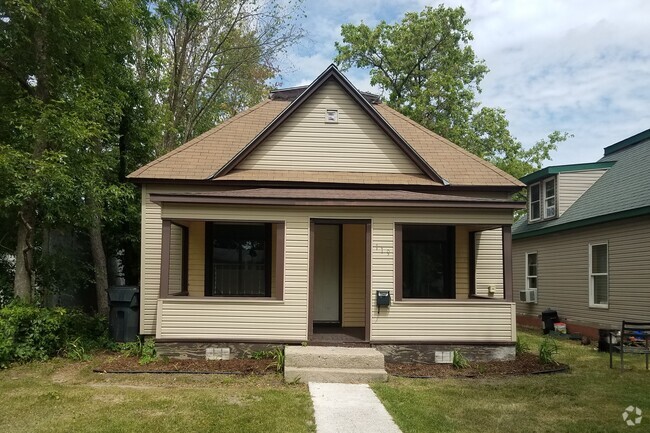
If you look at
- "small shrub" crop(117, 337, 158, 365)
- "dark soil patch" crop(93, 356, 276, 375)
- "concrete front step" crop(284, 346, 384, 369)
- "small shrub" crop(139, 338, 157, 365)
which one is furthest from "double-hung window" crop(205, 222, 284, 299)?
"concrete front step" crop(284, 346, 384, 369)

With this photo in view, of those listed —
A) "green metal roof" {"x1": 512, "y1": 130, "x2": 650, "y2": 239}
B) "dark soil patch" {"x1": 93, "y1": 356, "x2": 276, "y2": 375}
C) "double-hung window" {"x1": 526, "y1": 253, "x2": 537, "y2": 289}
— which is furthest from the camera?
"double-hung window" {"x1": 526, "y1": 253, "x2": 537, "y2": 289}

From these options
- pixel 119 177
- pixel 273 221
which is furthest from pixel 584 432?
pixel 119 177

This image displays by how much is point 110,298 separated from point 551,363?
8.27 m

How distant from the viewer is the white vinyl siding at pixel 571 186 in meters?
15.4

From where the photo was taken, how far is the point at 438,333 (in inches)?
360

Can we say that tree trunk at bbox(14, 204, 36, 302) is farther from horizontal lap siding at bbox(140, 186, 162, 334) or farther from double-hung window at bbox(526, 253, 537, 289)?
double-hung window at bbox(526, 253, 537, 289)

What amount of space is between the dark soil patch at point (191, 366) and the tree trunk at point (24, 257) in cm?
266

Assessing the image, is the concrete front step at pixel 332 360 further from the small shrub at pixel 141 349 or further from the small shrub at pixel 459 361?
the small shrub at pixel 141 349

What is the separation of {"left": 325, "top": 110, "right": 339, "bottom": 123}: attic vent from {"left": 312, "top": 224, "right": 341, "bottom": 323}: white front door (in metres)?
2.27

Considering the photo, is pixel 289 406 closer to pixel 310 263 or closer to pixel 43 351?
pixel 310 263

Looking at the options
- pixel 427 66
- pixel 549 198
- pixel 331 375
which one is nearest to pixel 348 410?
pixel 331 375

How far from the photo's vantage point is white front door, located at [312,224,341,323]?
11.2m

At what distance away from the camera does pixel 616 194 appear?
43.9 feet

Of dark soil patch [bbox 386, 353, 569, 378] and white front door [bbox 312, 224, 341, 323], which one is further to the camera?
white front door [bbox 312, 224, 341, 323]
